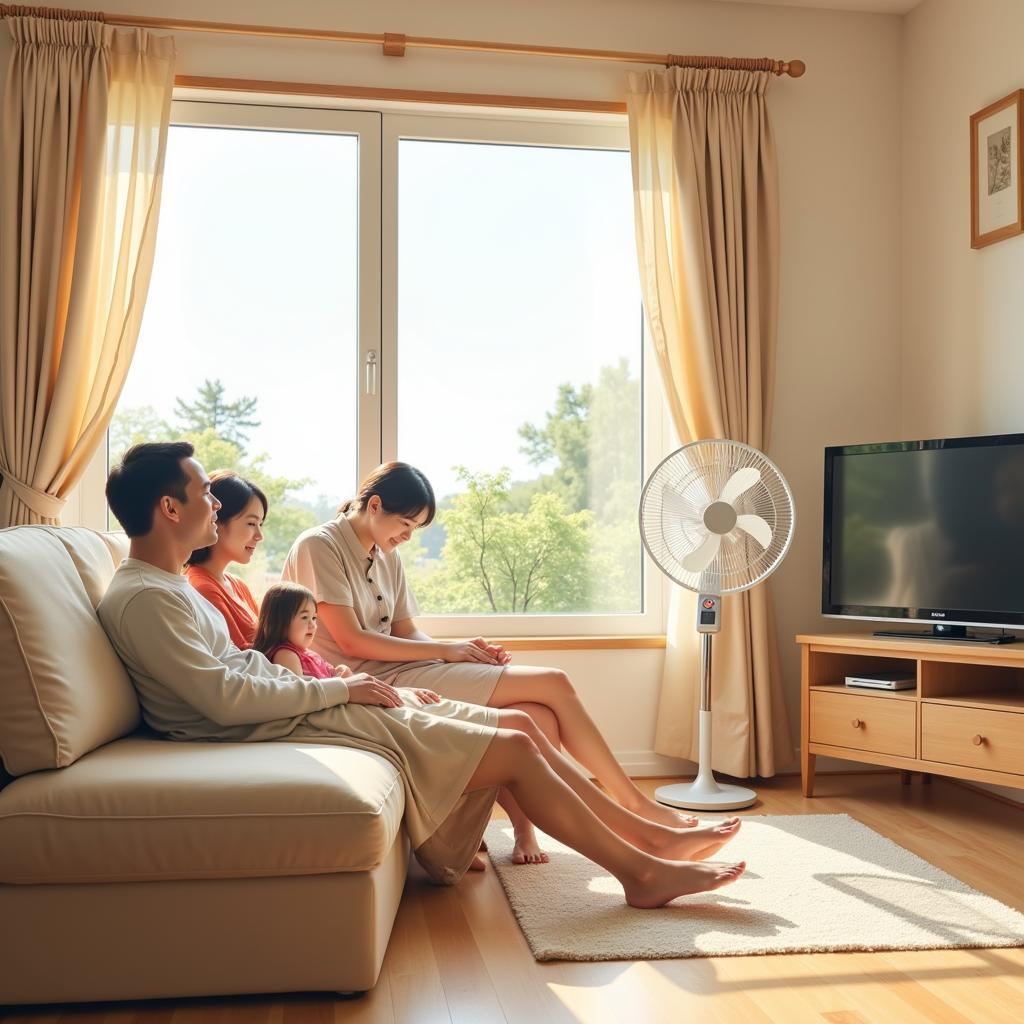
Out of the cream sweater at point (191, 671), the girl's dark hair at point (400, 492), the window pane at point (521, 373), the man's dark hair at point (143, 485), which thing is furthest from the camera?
the window pane at point (521, 373)

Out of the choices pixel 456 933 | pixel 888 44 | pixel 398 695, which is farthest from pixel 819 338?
pixel 456 933

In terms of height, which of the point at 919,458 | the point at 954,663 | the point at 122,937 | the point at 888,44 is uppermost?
the point at 888,44

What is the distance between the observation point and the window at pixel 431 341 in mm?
3846

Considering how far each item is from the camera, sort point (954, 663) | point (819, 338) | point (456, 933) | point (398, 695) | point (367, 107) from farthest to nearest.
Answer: point (819, 338), point (367, 107), point (954, 663), point (398, 695), point (456, 933)

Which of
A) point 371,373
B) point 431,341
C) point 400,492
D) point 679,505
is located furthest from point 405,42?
point 679,505

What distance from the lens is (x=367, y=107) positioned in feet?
12.7

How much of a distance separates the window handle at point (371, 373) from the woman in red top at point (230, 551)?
1.14 metres

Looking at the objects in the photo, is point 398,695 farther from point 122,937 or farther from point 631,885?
point 122,937

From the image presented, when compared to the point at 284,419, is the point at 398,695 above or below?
below

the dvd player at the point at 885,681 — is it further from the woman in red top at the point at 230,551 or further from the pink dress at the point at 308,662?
the woman in red top at the point at 230,551

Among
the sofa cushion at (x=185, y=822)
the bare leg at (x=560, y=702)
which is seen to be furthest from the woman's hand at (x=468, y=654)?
the sofa cushion at (x=185, y=822)

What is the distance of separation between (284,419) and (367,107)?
114 cm

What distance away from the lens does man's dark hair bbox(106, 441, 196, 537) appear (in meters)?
2.33

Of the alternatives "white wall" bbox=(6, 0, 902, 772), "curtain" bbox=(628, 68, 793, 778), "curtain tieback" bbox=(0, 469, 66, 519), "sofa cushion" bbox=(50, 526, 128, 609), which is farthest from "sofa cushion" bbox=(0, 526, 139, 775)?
"curtain" bbox=(628, 68, 793, 778)
